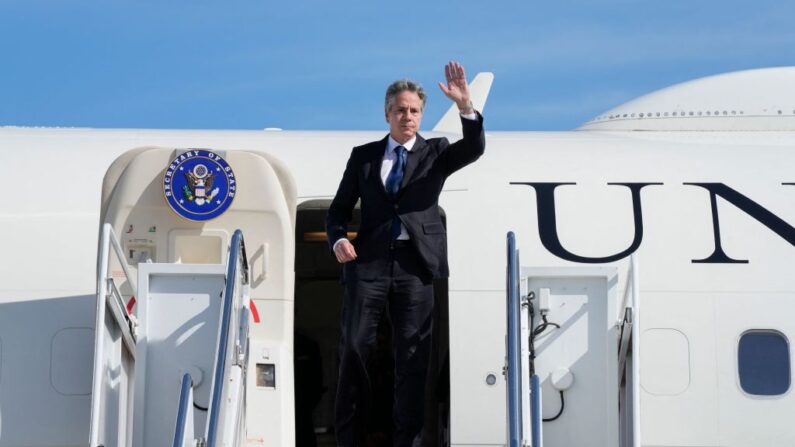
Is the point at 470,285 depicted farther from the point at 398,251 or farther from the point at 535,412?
the point at 535,412

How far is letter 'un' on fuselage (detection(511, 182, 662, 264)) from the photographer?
9.81 metres

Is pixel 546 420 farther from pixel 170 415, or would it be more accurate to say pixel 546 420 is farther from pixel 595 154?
pixel 595 154

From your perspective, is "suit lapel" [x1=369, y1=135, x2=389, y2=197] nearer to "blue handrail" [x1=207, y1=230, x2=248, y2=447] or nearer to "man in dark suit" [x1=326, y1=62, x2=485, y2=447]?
"man in dark suit" [x1=326, y1=62, x2=485, y2=447]

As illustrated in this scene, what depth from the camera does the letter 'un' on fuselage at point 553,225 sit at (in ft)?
32.2

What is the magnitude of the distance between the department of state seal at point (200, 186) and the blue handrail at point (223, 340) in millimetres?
1167

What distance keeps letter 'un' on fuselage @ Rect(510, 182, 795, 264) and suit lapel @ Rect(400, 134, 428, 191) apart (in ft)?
6.79

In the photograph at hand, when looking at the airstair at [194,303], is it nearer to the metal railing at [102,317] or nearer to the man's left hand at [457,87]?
the metal railing at [102,317]

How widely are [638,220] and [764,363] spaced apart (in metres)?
1.44

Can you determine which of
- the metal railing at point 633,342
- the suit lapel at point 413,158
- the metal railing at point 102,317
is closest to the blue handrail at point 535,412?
the metal railing at point 633,342

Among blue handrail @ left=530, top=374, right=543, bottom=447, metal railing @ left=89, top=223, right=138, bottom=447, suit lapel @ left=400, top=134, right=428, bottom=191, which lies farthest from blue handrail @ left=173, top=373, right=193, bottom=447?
suit lapel @ left=400, top=134, right=428, bottom=191

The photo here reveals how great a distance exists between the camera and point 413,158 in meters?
8.07

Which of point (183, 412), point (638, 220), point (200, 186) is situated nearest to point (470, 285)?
point (638, 220)

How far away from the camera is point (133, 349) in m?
→ 7.99

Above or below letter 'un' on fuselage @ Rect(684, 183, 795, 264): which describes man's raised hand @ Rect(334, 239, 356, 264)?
below
